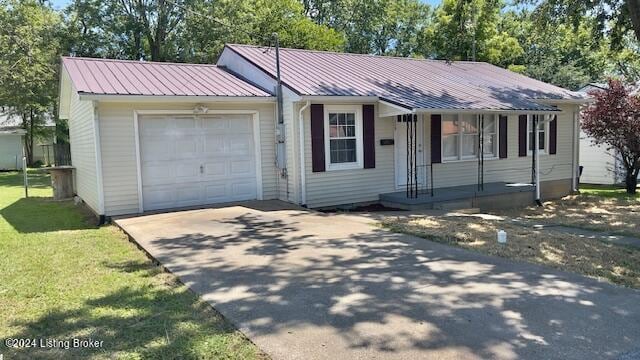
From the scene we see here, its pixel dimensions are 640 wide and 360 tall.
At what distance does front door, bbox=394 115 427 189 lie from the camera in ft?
43.1

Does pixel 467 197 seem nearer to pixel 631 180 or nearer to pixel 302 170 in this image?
pixel 302 170

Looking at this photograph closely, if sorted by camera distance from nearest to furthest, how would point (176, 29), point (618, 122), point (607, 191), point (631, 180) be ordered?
1. point (618, 122)
2. point (631, 180)
3. point (607, 191)
4. point (176, 29)

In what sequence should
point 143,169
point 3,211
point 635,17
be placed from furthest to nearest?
point 3,211 → point 143,169 → point 635,17

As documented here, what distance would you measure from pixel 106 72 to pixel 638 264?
10.8 m

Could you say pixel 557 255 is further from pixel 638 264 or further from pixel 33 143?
pixel 33 143

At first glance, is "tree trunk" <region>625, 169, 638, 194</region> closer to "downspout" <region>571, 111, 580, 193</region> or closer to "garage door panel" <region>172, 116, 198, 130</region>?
"downspout" <region>571, 111, 580, 193</region>

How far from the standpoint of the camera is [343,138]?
12.2 metres

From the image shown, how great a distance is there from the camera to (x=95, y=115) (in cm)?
999

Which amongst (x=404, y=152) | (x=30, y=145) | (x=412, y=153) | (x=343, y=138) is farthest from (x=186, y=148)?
(x=30, y=145)

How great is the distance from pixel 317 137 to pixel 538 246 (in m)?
5.64

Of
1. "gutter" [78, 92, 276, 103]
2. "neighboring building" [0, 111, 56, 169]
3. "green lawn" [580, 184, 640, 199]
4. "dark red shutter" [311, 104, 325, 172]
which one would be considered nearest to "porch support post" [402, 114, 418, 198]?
"dark red shutter" [311, 104, 325, 172]

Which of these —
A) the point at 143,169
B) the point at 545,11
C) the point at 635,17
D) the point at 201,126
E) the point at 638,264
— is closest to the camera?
the point at 638,264

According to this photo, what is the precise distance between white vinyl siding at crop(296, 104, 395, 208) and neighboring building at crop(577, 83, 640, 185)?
11.7 m

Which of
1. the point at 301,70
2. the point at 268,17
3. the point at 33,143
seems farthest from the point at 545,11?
the point at 33,143
